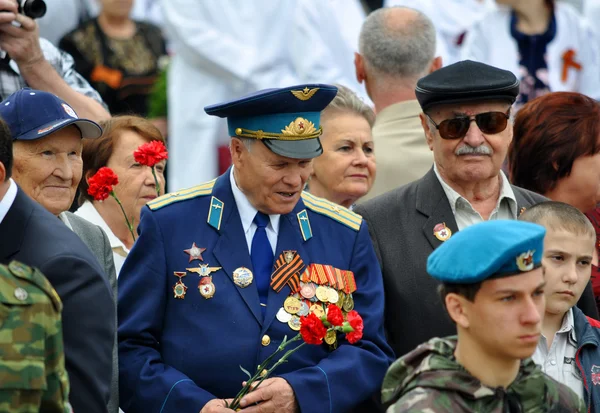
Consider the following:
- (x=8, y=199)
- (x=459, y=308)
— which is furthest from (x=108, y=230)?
(x=459, y=308)

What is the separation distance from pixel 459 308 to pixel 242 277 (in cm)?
118

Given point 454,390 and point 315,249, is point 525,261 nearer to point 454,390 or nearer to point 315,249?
Answer: point 454,390

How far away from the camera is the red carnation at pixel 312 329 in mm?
4449

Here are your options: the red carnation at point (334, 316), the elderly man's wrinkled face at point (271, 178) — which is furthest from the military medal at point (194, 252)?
the red carnation at point (334, 316)

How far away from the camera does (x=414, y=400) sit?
3830 millimetres

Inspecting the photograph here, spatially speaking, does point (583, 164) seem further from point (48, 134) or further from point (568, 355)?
point (48, 134)

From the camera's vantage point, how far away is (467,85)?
513 centimetres

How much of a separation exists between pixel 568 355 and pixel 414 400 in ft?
4.11

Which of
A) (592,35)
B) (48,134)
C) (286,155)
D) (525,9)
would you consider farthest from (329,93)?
(592,35)

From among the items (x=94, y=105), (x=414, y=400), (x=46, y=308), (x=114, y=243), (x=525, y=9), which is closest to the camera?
(x=46, y=308)

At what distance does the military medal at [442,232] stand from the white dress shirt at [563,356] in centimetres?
59

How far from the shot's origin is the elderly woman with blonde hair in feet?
20.0

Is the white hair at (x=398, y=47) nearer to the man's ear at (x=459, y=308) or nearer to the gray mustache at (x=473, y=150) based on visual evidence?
the gray mustache at (x=473, y=150)

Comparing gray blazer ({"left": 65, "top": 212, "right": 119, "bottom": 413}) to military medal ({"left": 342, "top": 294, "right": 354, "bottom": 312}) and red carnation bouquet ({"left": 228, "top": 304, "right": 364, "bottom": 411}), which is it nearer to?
red carnation bouquet ({"left": 228, "top": 304, "right": 364, "bottom": 411})
